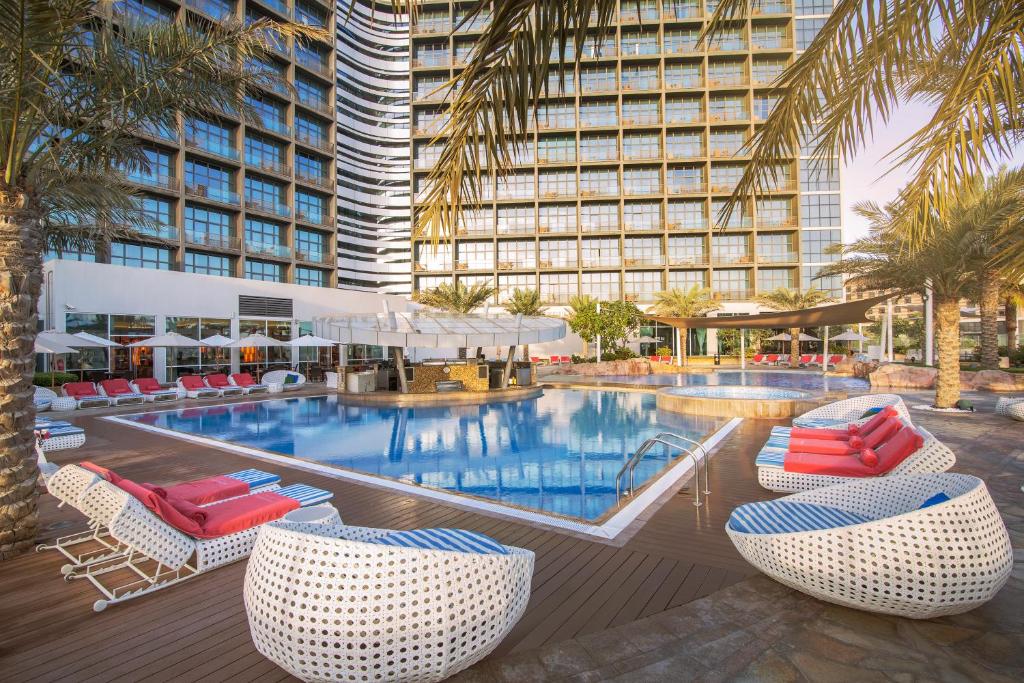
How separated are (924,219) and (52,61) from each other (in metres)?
Answer: 6.67

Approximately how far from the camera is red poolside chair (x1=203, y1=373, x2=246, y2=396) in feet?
57.2

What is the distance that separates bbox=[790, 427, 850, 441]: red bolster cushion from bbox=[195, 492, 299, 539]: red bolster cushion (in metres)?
5.88

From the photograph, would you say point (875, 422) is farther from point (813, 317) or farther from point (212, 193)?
point (212, 193)

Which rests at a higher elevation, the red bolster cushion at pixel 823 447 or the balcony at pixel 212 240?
the balcony at pixel 212 240

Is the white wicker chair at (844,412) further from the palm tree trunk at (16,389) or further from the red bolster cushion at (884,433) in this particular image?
the palm tree trunk at (16,389)

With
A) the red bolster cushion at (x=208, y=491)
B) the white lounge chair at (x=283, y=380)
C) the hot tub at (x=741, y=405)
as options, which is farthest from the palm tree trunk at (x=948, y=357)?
the white lounge chair at (x=283, y=380)

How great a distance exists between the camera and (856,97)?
3.24 metres

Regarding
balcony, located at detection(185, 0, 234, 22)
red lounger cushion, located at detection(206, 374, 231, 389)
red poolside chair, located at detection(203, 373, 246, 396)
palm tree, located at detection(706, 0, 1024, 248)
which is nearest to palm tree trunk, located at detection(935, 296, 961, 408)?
palm tree, located at detection(706, 0, 1024, 248)

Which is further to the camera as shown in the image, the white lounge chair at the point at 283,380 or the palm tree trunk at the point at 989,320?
the white lounge chair at the point at 283,380

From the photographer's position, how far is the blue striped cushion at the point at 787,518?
3.32 metres

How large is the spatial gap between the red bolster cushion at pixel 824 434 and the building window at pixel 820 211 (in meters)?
39.1

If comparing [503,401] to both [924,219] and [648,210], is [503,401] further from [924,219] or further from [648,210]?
[648,210]

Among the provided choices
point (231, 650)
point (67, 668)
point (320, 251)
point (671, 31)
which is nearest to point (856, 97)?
point (231, 650)

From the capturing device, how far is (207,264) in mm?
25828
